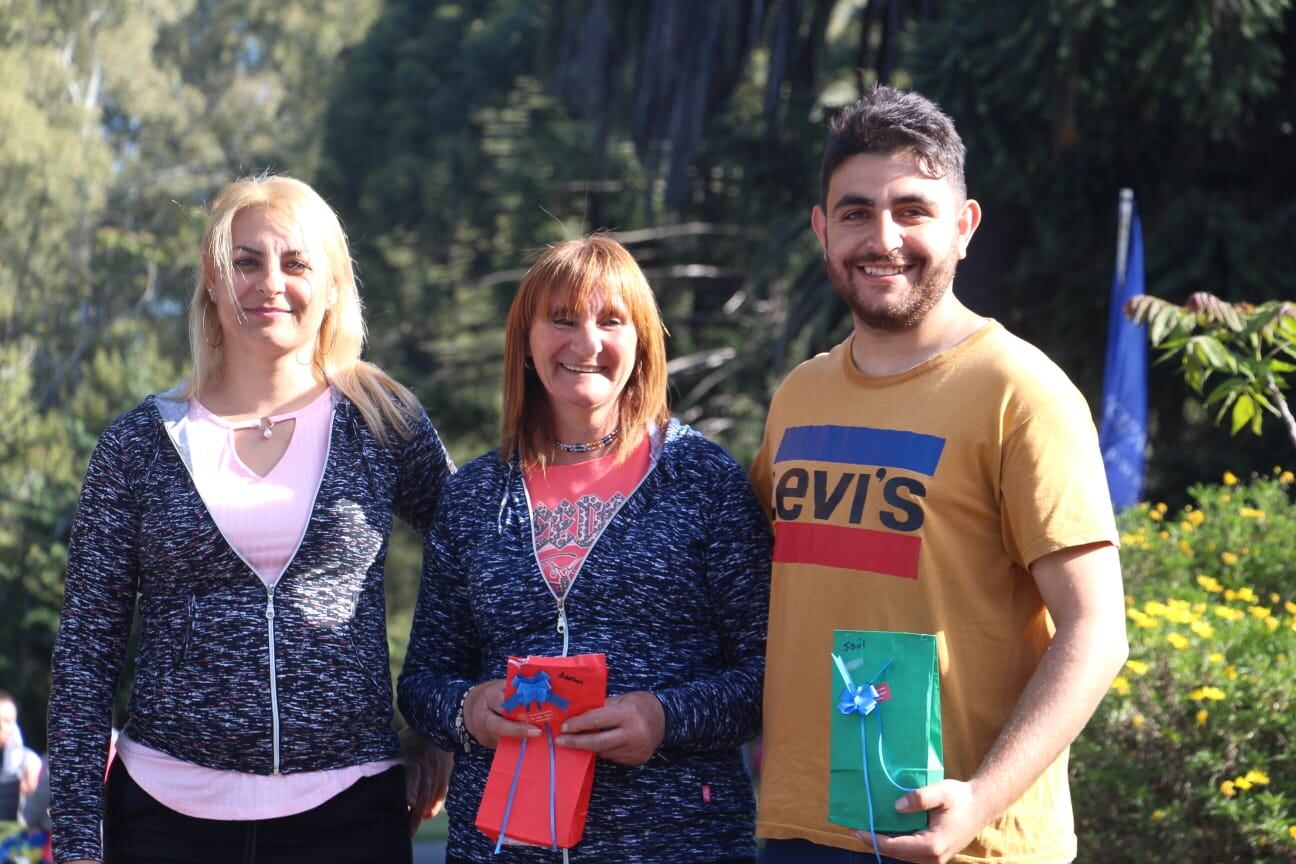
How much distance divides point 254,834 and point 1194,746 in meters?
2.39

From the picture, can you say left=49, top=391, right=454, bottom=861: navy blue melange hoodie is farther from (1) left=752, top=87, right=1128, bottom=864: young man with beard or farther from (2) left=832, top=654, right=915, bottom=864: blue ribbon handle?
(2) left=832, top=654, right=915, bottom=864: blue ribbon handle

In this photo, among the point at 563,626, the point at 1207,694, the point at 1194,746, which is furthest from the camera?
the point at 1194,746

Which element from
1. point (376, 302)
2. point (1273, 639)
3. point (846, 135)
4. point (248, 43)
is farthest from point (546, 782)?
point (248, 43)

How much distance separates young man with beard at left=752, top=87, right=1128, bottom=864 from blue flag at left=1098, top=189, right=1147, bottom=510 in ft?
20.2

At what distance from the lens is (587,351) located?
2.72 m

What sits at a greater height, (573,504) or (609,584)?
(573,504)

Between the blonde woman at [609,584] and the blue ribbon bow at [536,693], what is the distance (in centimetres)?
5

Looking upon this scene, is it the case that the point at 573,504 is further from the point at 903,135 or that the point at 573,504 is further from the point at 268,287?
the point at 903,135

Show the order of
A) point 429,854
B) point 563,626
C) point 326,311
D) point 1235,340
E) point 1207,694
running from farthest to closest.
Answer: point 429,854
point 1235,340
point 1207,694
point 326,311
point 563,626

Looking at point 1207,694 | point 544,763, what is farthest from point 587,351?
point 1207,694

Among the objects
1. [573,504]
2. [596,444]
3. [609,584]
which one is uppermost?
[596,444]

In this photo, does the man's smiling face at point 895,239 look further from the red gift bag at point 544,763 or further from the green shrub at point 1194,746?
the green shrub at point 1194,746

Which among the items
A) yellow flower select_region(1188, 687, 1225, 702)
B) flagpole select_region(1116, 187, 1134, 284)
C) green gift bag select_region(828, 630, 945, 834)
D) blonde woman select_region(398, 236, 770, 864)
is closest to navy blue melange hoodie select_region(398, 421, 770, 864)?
blonde woman select_region(398, 236, 770, 864)

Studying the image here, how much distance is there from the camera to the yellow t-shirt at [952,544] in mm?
2256
